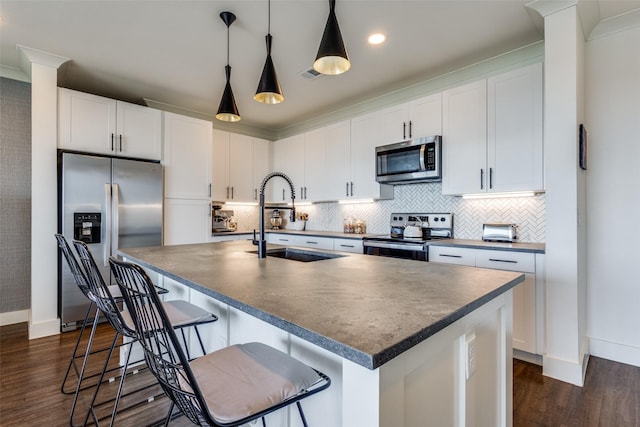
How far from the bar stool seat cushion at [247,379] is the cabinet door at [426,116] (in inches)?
111

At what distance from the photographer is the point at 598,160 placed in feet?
8.32

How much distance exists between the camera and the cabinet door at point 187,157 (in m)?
3.85

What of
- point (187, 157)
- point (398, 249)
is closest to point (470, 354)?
point (398, 249)

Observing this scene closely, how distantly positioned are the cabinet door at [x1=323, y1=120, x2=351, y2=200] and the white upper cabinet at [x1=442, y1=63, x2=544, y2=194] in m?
1.28

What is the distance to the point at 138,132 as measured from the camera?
3.61 metres

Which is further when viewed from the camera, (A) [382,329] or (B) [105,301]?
(B) [105,301]

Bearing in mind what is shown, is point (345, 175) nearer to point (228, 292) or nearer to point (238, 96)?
point (238, 96)

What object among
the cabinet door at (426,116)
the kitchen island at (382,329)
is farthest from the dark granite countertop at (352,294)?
the cabinet door at (426,116)

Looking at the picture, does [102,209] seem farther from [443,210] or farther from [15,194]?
[443,210]

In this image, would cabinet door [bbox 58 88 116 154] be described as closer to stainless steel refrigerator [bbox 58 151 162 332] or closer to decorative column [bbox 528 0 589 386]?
stainless steel refrigerator [bbox 58 151 162 332]

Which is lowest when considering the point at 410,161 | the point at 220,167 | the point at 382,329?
the point at 382,329

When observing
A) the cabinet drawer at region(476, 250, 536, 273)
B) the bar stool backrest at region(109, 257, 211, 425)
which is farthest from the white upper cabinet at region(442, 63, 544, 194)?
the bar stool backrest at region(109, 257, 211, 425)

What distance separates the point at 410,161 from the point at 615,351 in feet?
7.52

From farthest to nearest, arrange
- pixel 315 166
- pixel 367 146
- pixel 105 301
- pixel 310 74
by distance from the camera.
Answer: pixel 315 166
pixel 367 146
pixel 310 74
pixel 105 301
